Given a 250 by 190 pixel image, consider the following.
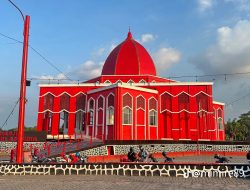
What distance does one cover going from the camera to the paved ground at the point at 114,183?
8.56m

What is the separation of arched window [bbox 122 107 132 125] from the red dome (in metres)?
8.47

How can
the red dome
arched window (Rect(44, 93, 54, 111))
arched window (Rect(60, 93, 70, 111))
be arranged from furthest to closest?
1. the red dome
2. arched window (Rect(44, 93, 54, 111))
3. arched window (Rect(60, 93, 70, 111))

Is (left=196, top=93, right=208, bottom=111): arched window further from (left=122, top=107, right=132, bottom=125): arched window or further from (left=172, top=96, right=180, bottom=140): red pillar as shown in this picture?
(left=122, top=107, right=132, bottom=125): arched window

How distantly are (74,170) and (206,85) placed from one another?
74.3ft

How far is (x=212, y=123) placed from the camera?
101 ft

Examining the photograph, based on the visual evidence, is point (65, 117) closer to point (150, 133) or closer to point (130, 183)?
point (150, 133)

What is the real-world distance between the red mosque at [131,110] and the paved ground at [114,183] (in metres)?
16.2

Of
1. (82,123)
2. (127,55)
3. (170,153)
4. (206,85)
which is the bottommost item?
(170,153)

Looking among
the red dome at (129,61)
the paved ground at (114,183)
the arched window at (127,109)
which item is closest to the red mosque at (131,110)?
the arched window at (127,109)

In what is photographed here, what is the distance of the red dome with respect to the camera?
35.5 metres

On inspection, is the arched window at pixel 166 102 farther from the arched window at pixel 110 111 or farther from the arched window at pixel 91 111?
the arched window at pixel 91 111

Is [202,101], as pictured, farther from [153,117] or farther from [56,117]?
[56,117]

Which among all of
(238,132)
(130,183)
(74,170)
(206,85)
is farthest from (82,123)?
(238,132)

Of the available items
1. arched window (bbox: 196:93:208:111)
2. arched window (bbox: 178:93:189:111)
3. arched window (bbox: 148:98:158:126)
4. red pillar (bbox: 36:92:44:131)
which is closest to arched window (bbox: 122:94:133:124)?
arched window (bbox: 148:98:158:126)
